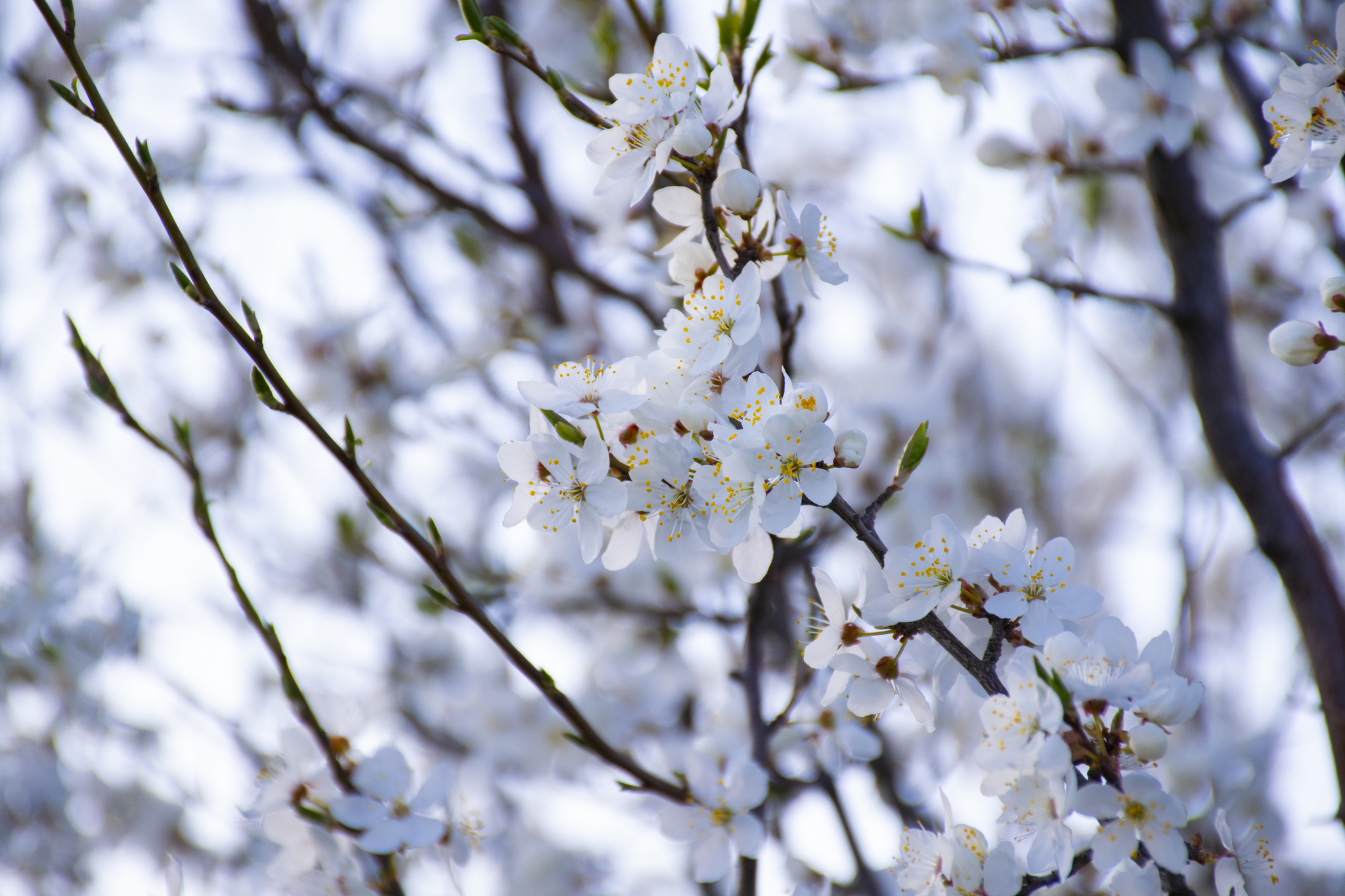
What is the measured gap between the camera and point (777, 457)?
1.20 meters

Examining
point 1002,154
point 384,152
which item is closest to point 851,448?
point 1002,154

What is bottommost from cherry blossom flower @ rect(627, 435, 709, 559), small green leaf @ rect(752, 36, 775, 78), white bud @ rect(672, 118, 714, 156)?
cherry blossom flower @ rect(627, 435, 709, 559)

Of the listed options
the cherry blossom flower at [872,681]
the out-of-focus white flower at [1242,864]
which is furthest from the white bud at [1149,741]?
the cherry blossom flower at [872,681]

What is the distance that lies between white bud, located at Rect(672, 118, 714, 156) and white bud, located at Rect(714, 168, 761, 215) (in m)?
0.07

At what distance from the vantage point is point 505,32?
1.37 meters

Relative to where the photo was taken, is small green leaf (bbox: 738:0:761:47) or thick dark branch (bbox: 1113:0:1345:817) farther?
thick dark branch (bbox: 1113:0:1345:817)

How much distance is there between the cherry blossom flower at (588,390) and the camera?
1.27 metres

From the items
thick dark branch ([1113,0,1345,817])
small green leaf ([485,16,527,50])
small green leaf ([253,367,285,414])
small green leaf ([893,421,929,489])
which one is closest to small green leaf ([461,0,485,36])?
small green leaf ([485,16,527,50])

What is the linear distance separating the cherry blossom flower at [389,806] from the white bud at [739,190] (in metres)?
1.21

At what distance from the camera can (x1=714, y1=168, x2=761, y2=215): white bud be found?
1.33 m

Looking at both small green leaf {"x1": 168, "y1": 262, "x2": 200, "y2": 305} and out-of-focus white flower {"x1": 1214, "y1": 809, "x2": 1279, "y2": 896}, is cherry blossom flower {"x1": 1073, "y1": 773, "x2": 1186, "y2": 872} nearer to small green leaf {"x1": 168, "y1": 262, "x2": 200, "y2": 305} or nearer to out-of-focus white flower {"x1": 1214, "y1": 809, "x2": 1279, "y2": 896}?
out-of-focus white flower {"x1": 1214, "y1": 809, "x2": 1279, "y2": 896}

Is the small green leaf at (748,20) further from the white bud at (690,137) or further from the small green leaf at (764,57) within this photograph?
the white bud at (690,137)

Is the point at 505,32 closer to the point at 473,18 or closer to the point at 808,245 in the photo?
the point at 473,18

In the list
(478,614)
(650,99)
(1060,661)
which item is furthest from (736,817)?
(650,99)
